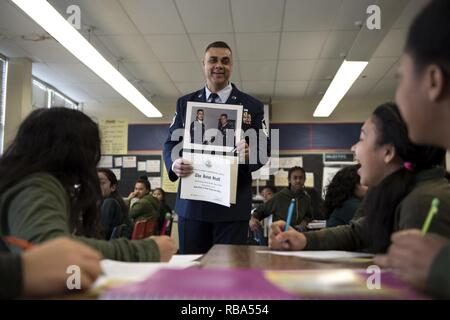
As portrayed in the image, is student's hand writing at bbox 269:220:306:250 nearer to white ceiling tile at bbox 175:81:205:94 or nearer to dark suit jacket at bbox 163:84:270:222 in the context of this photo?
dark suit jacket at bbox 163:84:270:222

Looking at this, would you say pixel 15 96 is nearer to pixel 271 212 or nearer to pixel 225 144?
pixel 271 212

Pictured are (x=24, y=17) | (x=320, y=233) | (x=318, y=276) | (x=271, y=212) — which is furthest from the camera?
(x=271, y=212)

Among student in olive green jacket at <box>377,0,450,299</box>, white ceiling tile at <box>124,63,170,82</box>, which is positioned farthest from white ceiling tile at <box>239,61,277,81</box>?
student in olive green jacket at <box>377,0,450,299</box>

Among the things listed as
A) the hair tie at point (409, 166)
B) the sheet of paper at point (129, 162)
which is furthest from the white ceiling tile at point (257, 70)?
the hair tie at point (409, 166)

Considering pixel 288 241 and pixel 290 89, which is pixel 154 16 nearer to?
pixel 290 89

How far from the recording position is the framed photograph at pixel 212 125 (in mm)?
1612

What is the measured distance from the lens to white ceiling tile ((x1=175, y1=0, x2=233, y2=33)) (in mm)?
3563

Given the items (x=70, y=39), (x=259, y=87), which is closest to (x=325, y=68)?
(x=259, y=87)

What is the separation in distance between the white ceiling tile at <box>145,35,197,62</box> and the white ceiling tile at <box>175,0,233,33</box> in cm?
28

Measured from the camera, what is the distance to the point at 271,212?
14.0ft

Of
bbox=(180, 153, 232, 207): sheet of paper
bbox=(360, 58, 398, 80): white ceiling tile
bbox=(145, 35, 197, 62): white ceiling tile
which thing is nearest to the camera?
bbox=(180, 153, 232, 207): sheet of paper

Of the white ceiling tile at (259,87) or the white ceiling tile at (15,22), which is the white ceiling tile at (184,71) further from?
the white ceiling tile at (15,22)
